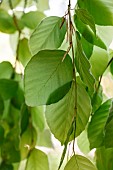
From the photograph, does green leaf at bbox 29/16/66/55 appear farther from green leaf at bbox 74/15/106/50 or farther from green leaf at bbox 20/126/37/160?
green leaf at bbox 20/126/37/160

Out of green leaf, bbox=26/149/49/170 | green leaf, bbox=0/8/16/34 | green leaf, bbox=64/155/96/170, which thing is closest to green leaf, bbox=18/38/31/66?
green leaf, bbox=0/8/16/34

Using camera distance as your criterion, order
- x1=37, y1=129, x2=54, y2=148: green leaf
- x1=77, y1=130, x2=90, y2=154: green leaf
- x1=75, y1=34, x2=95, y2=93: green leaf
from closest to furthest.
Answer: x1=75, y1=34, x2=95, y2=93: green leaf
x1=77, y1=130, x2=90, y2=154: green leaf
x1=37, y1=129, x2=54, y2=148: green leaf

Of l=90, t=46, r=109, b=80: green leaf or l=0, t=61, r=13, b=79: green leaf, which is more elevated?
l=90, t=46, r=109, b=80: green leaf

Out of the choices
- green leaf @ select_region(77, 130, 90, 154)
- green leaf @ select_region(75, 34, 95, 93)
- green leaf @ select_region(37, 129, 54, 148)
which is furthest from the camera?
green leaf @ select_region(37, 129, 54, 148)

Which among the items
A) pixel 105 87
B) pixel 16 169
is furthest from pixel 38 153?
pixel 105 87

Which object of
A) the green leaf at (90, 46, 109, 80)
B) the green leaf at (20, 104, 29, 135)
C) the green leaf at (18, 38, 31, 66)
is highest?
the green leaf at (90, 46, 109, 80)

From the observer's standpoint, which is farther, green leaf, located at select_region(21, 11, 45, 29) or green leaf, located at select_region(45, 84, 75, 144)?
green leaf, located at select_region(21, 11, 45, 29)

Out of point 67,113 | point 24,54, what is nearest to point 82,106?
point 67,113

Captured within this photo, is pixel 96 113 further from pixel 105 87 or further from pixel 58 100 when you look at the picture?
pixel 105 87
